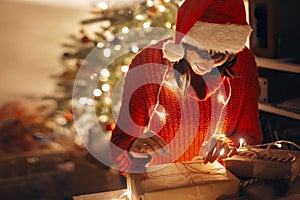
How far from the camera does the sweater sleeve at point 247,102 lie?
5.13ft

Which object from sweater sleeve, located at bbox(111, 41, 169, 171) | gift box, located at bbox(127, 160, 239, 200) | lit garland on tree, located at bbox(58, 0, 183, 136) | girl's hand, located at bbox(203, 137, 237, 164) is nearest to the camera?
gift box, located at bbox(127, 160, 239, 200)

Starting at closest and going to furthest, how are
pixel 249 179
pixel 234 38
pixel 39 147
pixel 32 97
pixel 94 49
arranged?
1. pixel 249 179
2. pixel 234 38
3. pixel 94 49
4. pixel 39 147
5. pixel 32 97

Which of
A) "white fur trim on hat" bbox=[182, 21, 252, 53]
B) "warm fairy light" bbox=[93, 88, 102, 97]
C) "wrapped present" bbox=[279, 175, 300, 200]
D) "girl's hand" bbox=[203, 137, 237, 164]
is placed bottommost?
"wrapped present" bbox=[279, 175, 300, 200]

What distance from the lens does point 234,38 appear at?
1398mm

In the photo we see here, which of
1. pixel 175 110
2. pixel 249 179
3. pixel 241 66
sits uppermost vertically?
pixel 241 66

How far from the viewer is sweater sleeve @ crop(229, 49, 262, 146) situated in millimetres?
1562

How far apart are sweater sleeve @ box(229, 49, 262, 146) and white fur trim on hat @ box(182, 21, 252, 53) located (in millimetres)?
187

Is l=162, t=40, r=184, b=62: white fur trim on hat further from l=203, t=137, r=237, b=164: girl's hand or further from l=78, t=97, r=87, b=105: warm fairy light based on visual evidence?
l=78, t=97, r=87, b=105: warm fairy light

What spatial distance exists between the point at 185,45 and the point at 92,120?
1534mm

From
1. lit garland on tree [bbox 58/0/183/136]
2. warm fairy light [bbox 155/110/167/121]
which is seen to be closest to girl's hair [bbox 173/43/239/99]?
warm fairy light [bbox 155/110/167/121]

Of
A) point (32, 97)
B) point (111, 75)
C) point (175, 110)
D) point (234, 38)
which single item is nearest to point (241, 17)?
point (234, 38)

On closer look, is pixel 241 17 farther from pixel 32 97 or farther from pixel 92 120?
pixel 32 97

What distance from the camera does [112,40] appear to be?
2727mm

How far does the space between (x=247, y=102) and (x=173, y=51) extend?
346 mm
